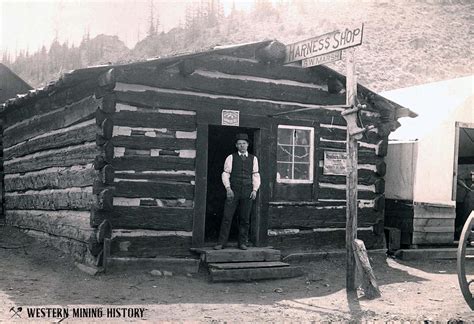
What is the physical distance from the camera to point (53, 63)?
2862 inches

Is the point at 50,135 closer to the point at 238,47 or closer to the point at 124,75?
the point at 124,75

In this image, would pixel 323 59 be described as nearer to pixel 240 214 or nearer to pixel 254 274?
pixel 240 214

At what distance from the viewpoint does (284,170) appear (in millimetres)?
10117

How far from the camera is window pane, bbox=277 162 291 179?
1006cm

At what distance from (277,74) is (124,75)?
2.86 m

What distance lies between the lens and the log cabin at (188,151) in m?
8.70

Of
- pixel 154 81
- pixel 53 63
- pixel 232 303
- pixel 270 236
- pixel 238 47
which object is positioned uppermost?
pixel 53 63

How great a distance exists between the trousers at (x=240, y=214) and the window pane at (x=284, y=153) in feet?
3.40

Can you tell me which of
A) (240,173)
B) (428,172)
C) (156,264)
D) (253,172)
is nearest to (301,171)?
(253,172)

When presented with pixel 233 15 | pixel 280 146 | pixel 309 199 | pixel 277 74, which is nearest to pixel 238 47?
pixel 277 74

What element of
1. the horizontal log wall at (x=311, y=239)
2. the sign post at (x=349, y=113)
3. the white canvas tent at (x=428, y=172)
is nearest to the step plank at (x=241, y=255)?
the horizontal log wall at (x=311, y=239)

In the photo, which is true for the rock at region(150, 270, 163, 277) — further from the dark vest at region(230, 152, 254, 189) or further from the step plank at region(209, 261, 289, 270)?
the dark vest at region(230, 152, 254, 189)

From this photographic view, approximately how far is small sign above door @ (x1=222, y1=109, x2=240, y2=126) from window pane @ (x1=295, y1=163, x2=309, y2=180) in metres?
1.48

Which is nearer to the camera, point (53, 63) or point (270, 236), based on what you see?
point (270, 236)
